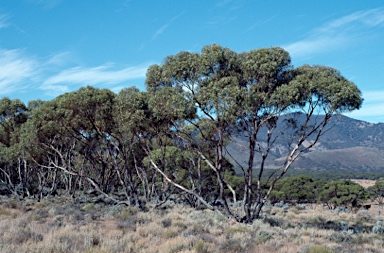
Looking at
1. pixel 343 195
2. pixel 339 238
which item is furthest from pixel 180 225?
pixel 343 195

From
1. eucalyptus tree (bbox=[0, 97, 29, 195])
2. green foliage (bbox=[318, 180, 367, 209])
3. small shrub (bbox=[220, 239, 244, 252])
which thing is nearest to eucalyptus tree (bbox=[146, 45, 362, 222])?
small shrub (bbox=[220, 239, 244, 252])

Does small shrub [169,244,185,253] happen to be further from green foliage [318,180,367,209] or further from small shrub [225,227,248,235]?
green foliage [318,180,367,209]

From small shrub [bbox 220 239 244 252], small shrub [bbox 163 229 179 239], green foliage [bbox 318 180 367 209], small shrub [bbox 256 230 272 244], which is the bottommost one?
green foliage [bbox 318 180 367 209]

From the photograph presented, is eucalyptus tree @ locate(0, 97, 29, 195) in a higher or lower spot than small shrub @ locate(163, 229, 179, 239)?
higher

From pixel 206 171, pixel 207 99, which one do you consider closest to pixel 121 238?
pixel 207 99

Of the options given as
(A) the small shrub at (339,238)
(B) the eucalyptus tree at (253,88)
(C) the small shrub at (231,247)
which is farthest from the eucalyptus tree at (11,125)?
(A) the small shrub at (339,238)

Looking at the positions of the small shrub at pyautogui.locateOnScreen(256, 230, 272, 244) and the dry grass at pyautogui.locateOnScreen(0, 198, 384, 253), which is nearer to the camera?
the dry grass at pyautogui.locateOnScreen(0, 198, 384, 253)

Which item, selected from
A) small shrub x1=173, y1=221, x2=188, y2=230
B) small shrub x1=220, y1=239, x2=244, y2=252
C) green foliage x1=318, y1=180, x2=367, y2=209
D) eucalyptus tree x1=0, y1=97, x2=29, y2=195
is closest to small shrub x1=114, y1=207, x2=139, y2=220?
small shrub x1=173, y1=221, x2=188, y2=230

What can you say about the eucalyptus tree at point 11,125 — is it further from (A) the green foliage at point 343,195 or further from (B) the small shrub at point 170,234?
(A) the green foliage at point 343,195

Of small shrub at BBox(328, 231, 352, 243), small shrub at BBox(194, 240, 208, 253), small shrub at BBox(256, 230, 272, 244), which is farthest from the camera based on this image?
small shrub at BBox(328, 231, 352, 243)

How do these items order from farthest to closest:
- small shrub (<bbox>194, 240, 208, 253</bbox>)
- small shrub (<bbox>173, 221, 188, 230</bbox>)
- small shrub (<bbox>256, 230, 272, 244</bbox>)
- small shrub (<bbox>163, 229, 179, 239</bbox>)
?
small shrub (<bbox>173, 221, 188, 230</bbox>)
small shrub (<bbox>163, 229, 179, 239</bbox>)
small shrub (<bbox>256, 230, 272, 244</bbox>)
small shrub (<bbox>194, 240, 208, 253</bbox>)

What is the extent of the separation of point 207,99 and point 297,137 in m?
5.82

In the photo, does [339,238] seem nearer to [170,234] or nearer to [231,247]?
[231,247]

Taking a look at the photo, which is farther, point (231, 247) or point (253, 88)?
point (253, 88)
